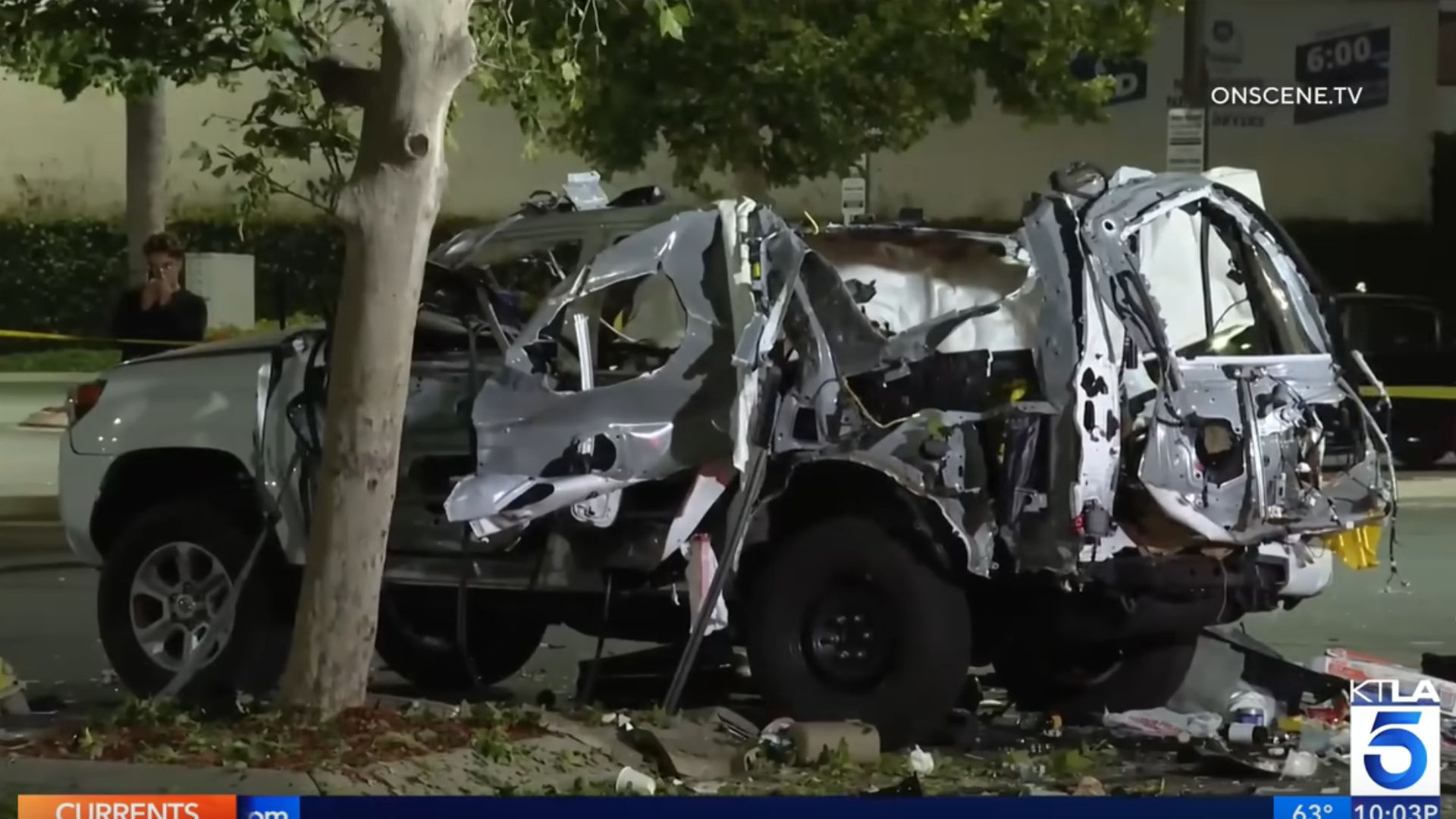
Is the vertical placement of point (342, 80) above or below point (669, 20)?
below

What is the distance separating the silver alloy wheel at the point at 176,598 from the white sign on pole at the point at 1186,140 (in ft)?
30.5

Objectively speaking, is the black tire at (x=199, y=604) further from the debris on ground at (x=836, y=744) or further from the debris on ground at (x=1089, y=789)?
the debris on ground at (x=1089, y=789)

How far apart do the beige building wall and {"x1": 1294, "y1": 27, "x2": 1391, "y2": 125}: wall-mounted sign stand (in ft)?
0.35

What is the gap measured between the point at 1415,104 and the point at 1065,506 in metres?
25.3

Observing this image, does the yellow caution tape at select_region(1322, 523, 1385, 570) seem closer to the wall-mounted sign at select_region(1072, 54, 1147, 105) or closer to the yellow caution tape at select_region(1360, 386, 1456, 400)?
the yellow caution tape at select_region(1360, 386, 1456, 400)

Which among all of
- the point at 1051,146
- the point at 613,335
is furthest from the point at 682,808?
the point at 1051,146

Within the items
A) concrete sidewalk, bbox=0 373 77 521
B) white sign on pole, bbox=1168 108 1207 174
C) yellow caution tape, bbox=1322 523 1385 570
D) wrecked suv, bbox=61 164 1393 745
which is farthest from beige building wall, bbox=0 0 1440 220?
yellow caution tape, bbox=1322 523 1385 570

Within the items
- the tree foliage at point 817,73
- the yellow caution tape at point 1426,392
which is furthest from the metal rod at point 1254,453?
the tree foliage at point 817,73

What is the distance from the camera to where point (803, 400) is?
7438mm

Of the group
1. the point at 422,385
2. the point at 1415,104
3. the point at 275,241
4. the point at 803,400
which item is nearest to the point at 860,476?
the point at 803,400

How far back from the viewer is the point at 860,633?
24.1ft

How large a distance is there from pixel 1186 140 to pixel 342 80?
9.72 m

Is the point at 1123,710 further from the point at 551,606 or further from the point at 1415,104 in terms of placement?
the point at 1415,104

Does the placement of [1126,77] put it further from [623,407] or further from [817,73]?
[623,407]
